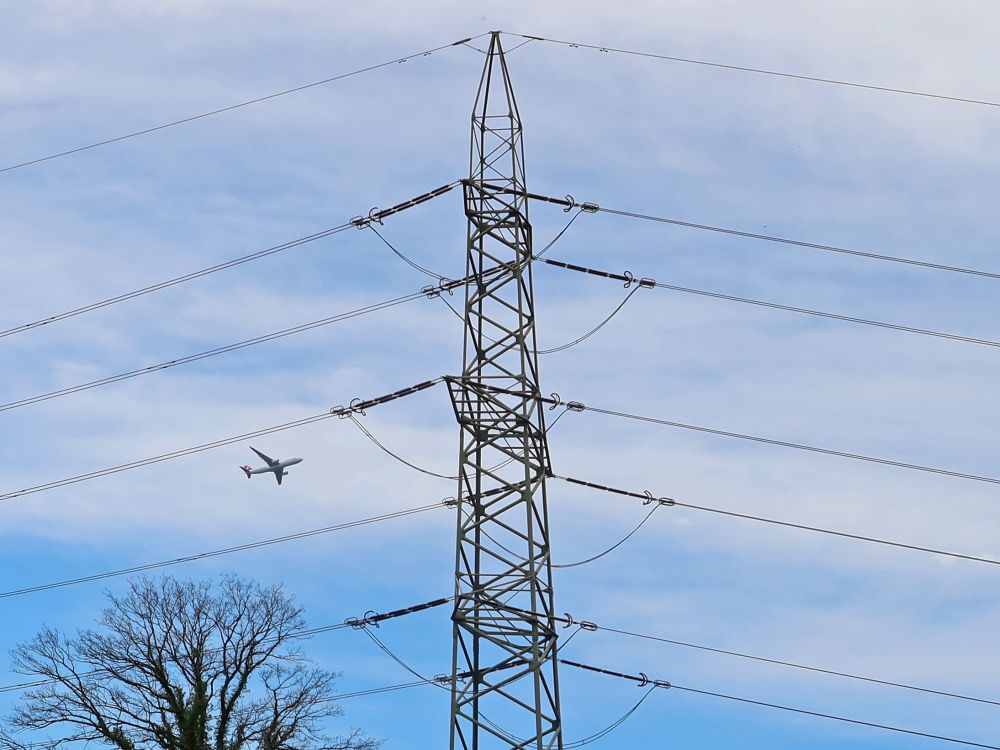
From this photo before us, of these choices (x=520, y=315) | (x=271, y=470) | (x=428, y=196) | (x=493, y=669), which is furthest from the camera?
(x=271, y=470)

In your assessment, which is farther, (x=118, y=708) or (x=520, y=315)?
(x=118, y=708)

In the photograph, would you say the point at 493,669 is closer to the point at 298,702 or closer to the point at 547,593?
the point at 547,593

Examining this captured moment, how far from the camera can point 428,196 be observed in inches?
1475

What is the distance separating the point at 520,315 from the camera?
34.6 m

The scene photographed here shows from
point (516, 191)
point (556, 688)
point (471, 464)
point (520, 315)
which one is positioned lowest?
point (556, 688)

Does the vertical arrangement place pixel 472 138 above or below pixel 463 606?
above

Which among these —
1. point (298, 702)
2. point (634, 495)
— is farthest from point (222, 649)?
point (634, 495)

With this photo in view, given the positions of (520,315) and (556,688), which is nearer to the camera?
(556,688)

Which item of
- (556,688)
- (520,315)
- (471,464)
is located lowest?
(556,688)

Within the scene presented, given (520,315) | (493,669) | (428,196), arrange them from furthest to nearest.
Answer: (428,196) < (520,315) < (493,669)

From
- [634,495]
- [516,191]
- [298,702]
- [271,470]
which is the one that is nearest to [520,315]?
[516,191]

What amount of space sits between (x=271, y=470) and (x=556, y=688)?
1774cm

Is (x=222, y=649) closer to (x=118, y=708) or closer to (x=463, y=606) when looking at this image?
(x=118, y=708)

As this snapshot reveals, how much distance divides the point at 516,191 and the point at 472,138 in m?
1.51
